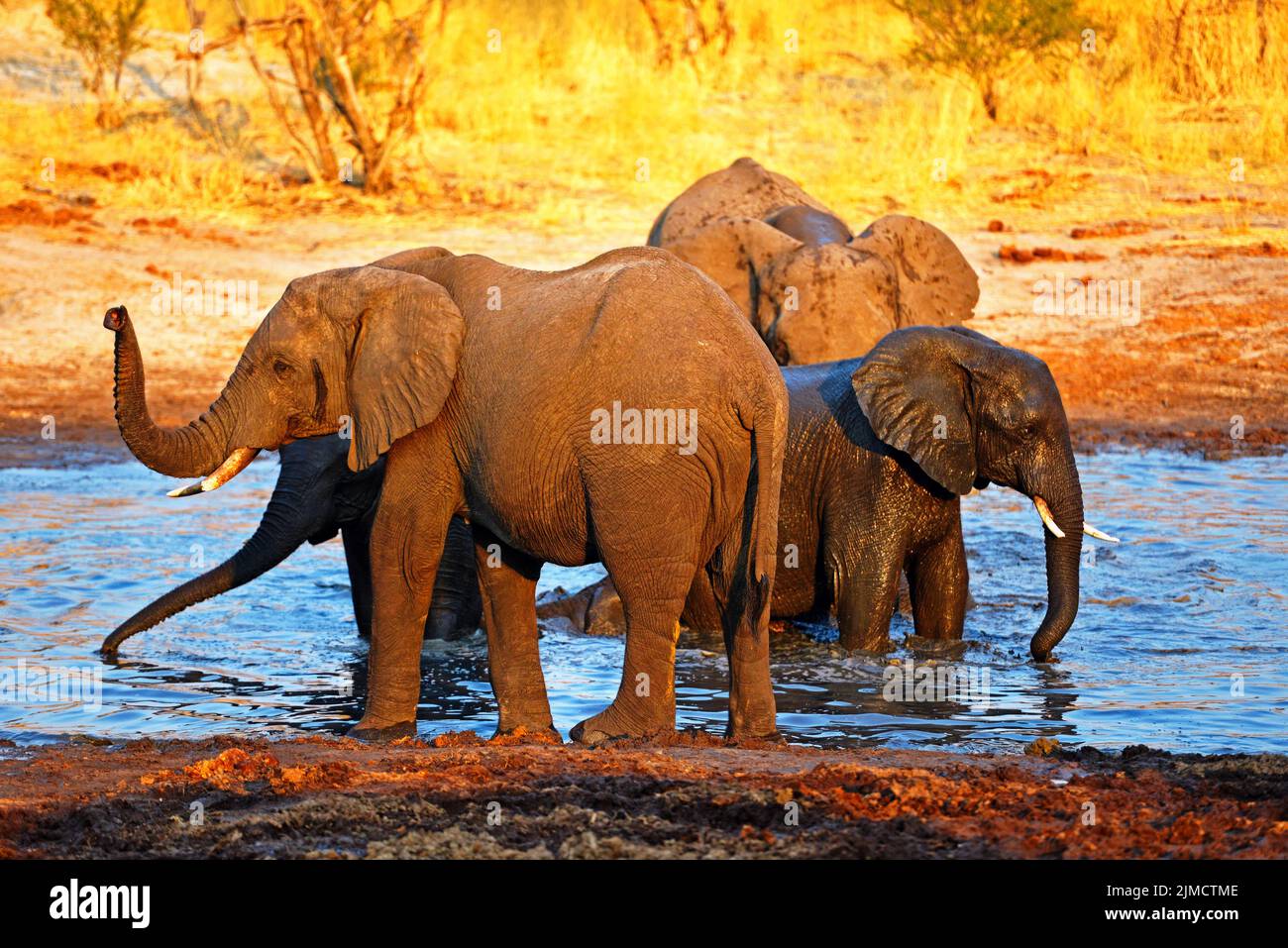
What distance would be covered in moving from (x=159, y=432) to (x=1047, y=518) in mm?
3626

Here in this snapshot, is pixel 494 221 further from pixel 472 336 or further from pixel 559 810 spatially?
pixel 559 810

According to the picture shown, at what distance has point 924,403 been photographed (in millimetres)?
8055

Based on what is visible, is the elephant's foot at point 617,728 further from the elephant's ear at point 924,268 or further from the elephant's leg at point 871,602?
the elephant's ear at point 924,268

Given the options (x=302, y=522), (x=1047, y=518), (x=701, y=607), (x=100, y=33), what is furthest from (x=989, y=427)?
(x=100, y=33)

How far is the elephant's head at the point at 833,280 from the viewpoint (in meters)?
11.3

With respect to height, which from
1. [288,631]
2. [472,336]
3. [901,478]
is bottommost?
[288,631]

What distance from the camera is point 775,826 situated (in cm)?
483

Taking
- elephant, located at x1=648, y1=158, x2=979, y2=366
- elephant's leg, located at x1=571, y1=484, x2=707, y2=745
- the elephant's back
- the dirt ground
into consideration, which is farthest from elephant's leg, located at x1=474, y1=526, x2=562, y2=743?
the dirt ground

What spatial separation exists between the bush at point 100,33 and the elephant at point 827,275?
8.92 meters

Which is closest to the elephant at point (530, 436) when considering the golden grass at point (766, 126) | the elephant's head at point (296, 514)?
the elephant's head at point (296, 514)
